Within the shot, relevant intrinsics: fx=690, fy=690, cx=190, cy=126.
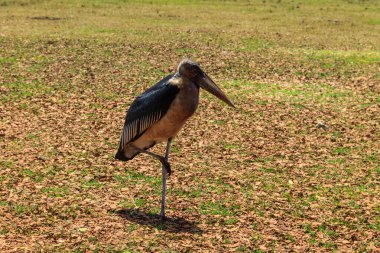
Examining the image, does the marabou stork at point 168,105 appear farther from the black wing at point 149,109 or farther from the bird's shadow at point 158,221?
the bird's shadow at point 158,221

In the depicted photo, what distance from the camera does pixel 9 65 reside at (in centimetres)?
2161

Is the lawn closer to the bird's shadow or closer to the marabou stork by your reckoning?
the bird's shadow

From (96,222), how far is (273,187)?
334 centimetres

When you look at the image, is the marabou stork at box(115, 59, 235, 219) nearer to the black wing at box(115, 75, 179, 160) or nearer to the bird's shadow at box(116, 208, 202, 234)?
the black wing at box(115, 75, 179, 160)

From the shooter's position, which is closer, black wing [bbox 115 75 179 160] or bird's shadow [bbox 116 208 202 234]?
black wing [bbox 115 75 179 160]

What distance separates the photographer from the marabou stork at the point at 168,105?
9.45 m

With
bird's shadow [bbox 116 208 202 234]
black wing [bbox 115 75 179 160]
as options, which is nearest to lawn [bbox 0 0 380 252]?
bird's shadow [bbox 116 208 202 234]

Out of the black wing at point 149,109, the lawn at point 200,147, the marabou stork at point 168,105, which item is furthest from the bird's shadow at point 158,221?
the black wing at point 149,109

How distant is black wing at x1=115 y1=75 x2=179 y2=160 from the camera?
949cm

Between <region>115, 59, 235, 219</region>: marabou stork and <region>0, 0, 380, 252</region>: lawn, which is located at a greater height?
<region>115, 59, 235, 219</region>: marabou stork

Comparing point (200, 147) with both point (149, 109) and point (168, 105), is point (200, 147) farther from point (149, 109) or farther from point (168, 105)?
point (168, 105)

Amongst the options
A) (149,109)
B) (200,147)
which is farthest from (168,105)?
(200,147)

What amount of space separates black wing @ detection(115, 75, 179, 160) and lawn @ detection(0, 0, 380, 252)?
1223mm

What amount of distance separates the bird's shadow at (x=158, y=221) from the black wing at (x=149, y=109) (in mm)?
1031
